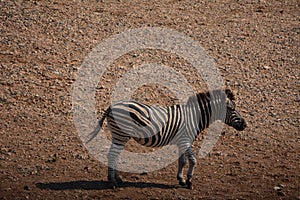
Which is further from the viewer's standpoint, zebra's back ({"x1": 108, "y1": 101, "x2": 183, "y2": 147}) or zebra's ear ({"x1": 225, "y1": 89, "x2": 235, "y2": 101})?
zebra's ear ({"x1": 225, "y1": 89, "x2": 235, "y2": 101})

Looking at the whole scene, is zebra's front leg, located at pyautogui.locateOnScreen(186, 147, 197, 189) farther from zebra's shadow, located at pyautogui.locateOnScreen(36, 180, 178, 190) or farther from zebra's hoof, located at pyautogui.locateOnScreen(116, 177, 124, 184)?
zebra's hoof, located at pyautogui.locateOnScreen(116, 177, 124, 184)

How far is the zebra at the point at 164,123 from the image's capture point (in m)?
9.84

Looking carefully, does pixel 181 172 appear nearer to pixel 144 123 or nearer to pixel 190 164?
pixel 190 164

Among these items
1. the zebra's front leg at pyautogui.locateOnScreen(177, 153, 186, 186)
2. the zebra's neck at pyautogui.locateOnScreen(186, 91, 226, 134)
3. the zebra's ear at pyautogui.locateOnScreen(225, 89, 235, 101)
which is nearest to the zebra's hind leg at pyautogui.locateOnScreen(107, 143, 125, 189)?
the zebra's front leg at pyautogui.locateOnScreen(177, 153, 186, 186)

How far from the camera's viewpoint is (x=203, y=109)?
10.3 m

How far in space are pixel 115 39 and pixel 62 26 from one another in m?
1.58

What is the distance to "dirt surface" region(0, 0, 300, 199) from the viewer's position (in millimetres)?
10336

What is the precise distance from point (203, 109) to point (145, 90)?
355 centimetres

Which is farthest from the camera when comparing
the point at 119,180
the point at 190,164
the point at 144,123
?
the point at 119,180

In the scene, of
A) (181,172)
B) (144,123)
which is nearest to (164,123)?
(144,123)

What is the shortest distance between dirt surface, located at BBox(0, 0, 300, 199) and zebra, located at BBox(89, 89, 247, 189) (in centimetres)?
57

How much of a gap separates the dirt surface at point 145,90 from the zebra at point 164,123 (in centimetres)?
57

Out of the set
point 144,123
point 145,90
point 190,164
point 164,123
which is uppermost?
point 145,90

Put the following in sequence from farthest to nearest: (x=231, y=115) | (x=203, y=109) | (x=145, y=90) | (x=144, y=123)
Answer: (x=145, y=90) → (x=231, y=115) → (x=203, y=109) → (x=144, y=123)
